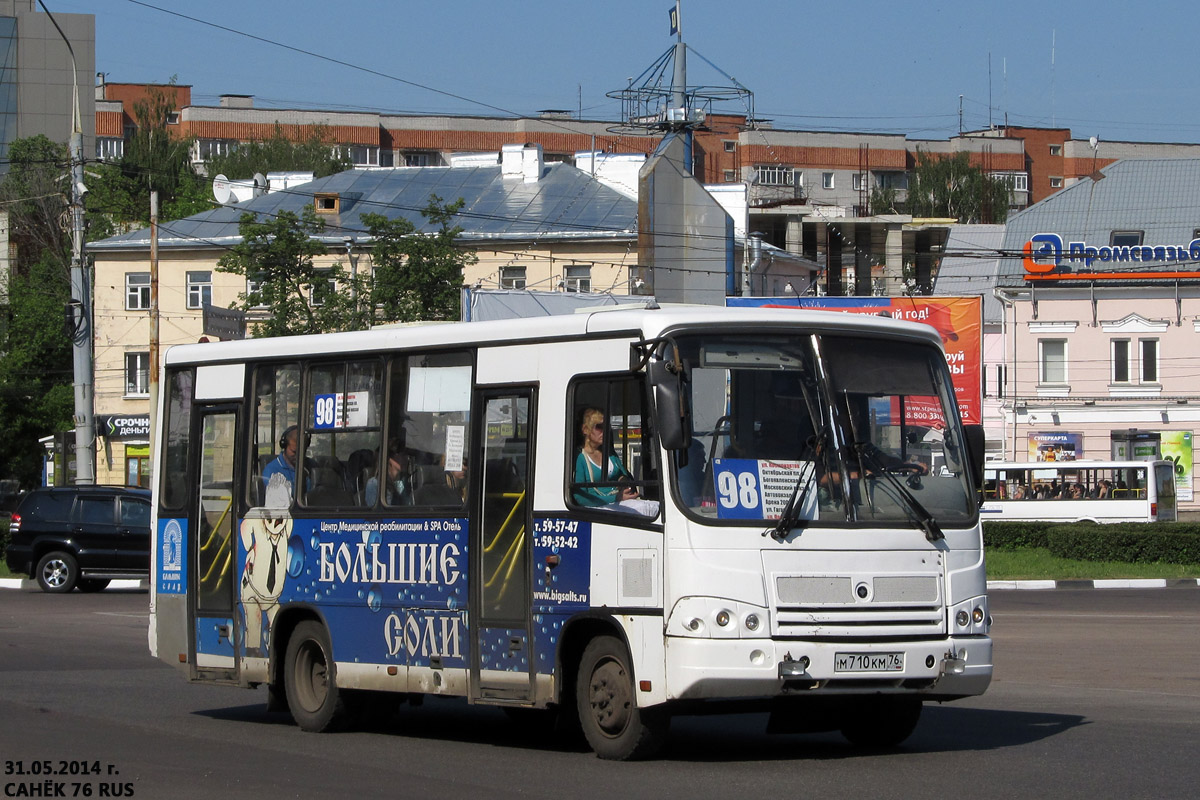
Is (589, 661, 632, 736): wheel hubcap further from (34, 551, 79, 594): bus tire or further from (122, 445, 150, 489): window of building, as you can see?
(122, 445, 150, 489): window of building

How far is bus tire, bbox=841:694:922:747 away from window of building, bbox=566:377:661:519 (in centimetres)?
206

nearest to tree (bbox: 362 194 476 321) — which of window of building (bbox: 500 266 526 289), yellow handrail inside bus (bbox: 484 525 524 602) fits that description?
window of building (bbox: 500 266 526 289)

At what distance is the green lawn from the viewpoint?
3230 centimetres

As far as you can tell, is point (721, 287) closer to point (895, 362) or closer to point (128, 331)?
point (128, 331)

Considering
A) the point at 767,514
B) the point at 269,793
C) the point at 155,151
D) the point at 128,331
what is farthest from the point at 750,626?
the point at 155,151

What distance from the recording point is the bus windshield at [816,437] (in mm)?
9336

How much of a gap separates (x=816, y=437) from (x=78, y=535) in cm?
2228

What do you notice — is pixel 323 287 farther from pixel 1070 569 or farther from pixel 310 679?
pixel 310 679

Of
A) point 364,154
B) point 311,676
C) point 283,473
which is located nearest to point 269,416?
point 283,473

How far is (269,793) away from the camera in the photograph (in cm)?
876

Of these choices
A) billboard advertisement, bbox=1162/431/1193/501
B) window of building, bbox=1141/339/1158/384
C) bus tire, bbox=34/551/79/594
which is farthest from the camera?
window of building, bbox=1141/339/1158/384

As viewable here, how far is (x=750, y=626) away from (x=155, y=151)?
8112cm

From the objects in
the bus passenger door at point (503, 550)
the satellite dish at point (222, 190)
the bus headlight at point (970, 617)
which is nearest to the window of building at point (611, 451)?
the bus passenger door at point (503, 550)

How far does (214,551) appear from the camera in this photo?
41.7 ft
